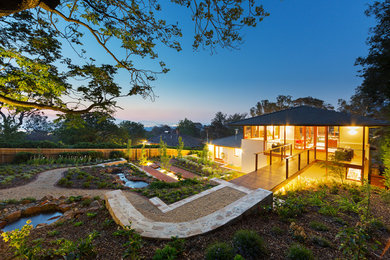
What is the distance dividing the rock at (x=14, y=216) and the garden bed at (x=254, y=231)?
1767 millimetres

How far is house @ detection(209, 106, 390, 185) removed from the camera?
7.30 m

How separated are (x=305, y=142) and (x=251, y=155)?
3479mm

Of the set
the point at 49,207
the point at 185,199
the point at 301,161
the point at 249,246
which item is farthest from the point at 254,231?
the point at 301,161

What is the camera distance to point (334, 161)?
7.39 meters

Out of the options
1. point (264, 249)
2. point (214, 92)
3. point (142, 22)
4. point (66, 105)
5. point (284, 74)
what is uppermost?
point (284, 74)

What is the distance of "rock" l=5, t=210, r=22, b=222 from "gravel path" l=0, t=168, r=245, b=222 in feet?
5.34

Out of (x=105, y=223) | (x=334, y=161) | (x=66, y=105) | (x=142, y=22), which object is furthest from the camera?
(x=334, y=161)

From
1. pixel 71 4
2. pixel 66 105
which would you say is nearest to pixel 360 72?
pixel 71 4

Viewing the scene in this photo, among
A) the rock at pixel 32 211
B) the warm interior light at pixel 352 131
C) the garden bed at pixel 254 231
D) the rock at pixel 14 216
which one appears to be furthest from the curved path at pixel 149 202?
the warm interior light at pixel 352 131

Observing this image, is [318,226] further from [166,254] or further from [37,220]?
[37,220]

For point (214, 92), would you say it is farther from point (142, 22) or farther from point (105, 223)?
point (105, 223)

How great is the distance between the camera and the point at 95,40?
432cm

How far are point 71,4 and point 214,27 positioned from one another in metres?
3.74

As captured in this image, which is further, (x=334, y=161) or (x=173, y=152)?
(x=173, y=152)
